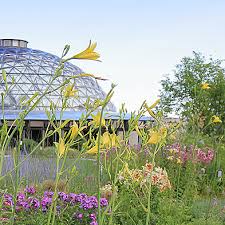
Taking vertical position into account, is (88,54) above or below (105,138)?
above

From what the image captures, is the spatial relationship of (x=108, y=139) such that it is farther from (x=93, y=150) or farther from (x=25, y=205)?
(x=25, y=205)

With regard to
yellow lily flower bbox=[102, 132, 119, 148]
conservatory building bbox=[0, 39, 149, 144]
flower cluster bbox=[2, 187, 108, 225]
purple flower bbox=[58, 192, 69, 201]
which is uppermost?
conservatory building bbox=[0, 39, 149, 144]

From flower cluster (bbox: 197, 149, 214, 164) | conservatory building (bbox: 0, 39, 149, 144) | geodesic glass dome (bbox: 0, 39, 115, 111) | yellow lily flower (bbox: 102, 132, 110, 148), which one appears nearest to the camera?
yellow lily flower (bbox: 102, 132, 110, 148)

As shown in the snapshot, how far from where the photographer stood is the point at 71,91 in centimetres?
144

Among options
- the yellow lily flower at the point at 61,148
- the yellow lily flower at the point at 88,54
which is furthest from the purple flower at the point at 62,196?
the yellow lily flower at the point at 88,54

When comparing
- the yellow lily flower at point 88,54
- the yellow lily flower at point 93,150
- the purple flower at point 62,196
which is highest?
the yellow lily flower at point 88,54

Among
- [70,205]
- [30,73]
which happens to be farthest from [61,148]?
[30,73]

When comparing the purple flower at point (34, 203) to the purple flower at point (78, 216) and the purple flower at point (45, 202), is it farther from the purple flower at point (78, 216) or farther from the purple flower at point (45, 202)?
the purple flower at point (78, 216)

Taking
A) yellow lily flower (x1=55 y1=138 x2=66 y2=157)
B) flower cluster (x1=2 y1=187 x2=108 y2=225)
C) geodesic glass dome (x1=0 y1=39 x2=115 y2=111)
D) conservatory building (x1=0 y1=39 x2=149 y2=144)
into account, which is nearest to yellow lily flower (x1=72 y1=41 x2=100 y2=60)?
yellow lily flower (x1=55 y1=138 x2=66 y2=157)

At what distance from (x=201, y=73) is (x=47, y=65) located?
66.7 ft

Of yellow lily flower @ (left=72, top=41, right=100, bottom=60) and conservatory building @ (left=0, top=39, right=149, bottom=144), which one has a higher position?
conservatory building @ (left=0, top=39, right=149, bottom=144)

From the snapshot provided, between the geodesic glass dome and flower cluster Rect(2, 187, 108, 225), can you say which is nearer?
flower cluster Rect(2, 187, 108, 225)

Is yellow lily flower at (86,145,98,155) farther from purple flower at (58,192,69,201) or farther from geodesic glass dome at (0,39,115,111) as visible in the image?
geodesic glass dome at (0,39,115,111)

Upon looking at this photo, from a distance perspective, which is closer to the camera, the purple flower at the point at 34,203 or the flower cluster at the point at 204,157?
the purple flower at the point at 34,203
